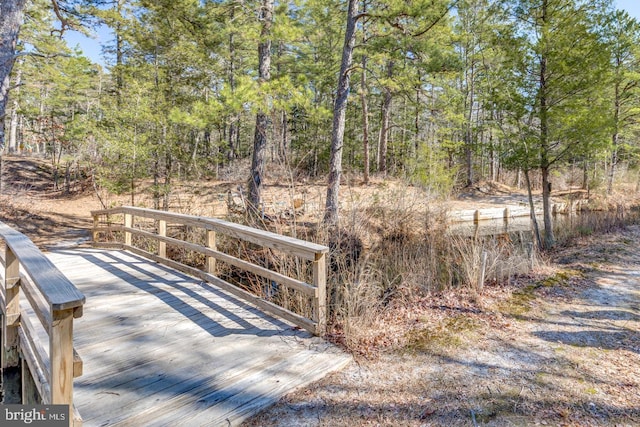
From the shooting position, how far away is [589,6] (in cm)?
685

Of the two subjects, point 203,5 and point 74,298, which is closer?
point 74,298

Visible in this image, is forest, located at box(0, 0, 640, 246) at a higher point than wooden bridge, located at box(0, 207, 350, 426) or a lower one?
higher

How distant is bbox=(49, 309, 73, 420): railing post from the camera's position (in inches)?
67.3

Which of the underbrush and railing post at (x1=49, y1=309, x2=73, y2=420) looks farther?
the underbrush

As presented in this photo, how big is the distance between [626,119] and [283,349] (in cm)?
1891

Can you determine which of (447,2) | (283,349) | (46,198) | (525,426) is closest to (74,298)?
(283,349)

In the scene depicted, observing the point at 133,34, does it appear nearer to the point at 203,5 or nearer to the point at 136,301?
the point at 203,5

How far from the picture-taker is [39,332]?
3.01m

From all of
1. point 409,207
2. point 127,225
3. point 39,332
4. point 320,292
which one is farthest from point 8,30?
point 409,207

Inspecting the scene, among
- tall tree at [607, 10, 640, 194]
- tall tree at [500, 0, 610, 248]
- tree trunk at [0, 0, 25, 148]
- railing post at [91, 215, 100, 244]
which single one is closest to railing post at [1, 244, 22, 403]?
tree trunk at [0, 0, 25, 148]

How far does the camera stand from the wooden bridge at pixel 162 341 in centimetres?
206

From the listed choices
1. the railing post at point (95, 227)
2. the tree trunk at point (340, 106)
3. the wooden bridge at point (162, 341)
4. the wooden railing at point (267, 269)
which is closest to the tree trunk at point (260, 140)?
the tree trunk at point (340, 106)

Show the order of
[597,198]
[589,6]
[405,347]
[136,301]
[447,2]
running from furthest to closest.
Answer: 1. [597,198]
2. [589,6]
3. [447,2]
4. [136,301]
5. [405,347]

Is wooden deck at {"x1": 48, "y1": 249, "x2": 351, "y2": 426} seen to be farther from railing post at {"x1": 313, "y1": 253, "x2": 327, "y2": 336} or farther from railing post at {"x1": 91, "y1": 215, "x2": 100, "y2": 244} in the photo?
railing post at {"x1": 91, "y1": 215, "x2": 100, "y2": 244}
